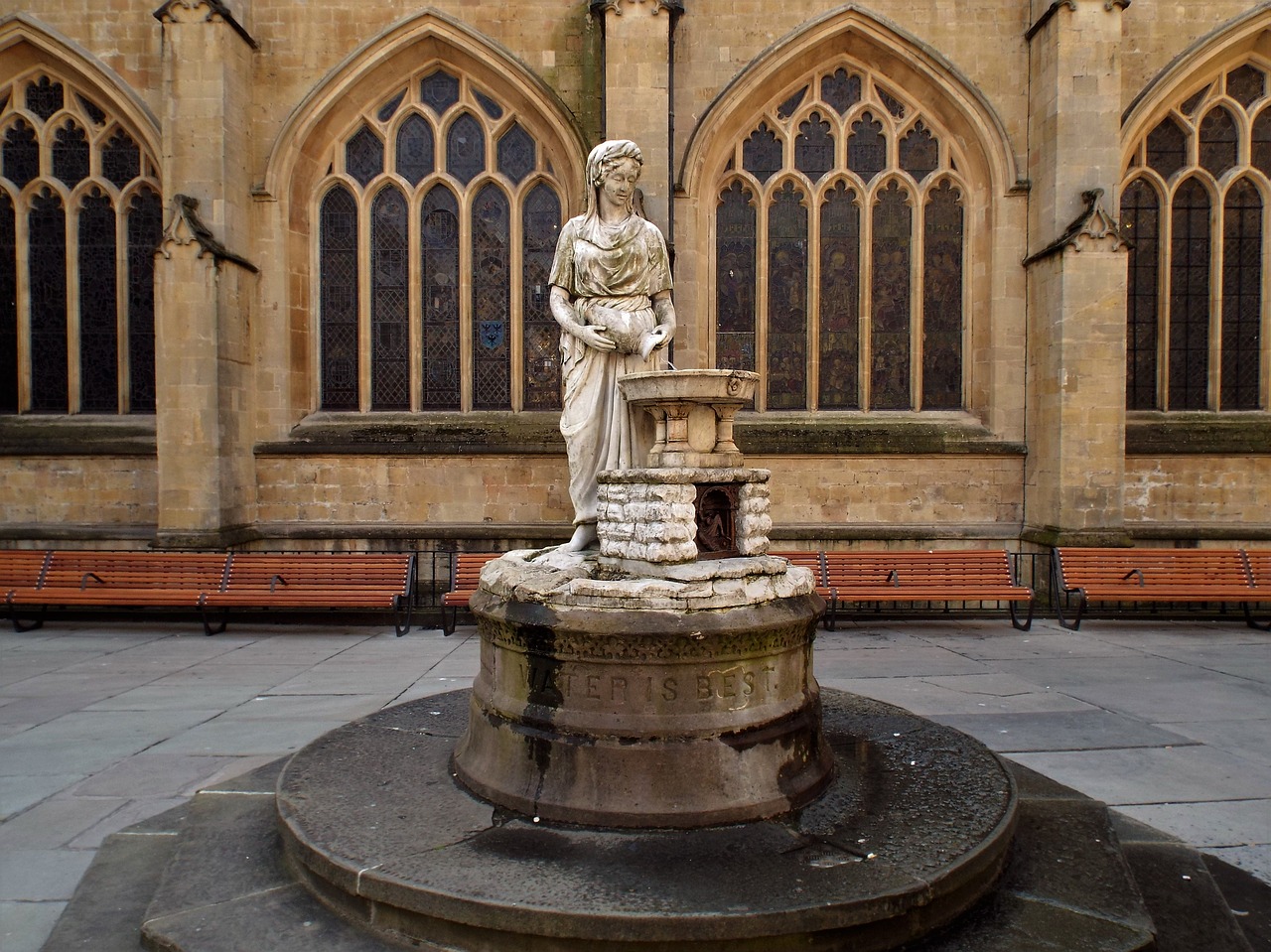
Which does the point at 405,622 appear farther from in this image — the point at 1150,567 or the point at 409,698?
the point at 1150,567

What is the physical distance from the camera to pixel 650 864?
280 centimetres

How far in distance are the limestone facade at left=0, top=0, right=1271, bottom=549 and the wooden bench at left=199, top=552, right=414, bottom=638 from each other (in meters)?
0.97

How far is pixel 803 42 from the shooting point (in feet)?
33.9

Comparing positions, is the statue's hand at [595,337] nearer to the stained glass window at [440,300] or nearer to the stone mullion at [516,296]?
the stone mullion at [516,296]

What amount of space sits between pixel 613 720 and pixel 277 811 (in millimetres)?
1410

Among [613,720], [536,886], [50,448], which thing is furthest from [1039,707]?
[50,448]

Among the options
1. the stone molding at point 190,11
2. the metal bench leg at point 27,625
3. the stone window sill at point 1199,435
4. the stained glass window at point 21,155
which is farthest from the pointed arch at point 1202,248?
the stained glass window at point 21,155

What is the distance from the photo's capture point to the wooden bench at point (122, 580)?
8.53 m

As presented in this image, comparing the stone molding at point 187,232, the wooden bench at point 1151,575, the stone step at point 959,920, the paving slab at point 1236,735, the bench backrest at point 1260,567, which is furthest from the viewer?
the stone molding at point 187,232

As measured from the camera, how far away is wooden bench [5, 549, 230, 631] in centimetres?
853

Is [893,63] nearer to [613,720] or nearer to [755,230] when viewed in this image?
[755,230]

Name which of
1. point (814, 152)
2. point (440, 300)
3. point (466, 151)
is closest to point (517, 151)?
point (466, 151)

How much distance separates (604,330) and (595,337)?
0.19 feet

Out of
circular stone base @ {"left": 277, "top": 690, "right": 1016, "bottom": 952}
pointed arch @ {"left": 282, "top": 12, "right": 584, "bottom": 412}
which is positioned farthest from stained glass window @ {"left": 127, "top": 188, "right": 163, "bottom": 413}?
circular stone base @ {"left": 277, "top": 690, "right": 1016, "bottom": 952}
